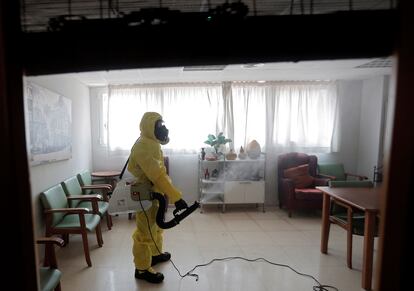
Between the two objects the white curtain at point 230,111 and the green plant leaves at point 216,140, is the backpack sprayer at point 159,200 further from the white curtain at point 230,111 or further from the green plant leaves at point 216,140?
the white curtain at point 230,111

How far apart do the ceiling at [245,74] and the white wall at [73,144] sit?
25 centimetres

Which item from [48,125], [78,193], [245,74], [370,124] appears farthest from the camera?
[370,124]

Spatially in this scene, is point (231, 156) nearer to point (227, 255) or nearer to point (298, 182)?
point (298, 182)

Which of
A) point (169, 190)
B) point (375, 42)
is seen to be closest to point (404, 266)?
point (375, 42)

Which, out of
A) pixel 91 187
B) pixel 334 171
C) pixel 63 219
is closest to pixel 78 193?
pixel 91 187

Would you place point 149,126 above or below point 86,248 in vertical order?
above

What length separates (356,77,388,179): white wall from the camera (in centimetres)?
371

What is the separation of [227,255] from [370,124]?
11.2 feet

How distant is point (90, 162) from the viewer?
3.96m

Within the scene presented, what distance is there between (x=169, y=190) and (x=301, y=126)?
2975 millimetres

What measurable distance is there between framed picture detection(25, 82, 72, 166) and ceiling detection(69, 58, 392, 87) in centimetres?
68

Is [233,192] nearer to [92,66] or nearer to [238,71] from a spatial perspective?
[238,71]

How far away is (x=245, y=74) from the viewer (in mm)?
3473

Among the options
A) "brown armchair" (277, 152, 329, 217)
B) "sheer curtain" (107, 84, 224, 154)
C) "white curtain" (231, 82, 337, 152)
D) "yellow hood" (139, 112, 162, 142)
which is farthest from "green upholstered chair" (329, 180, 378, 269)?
"sheer curtain" (107, 84, 224, 154)
